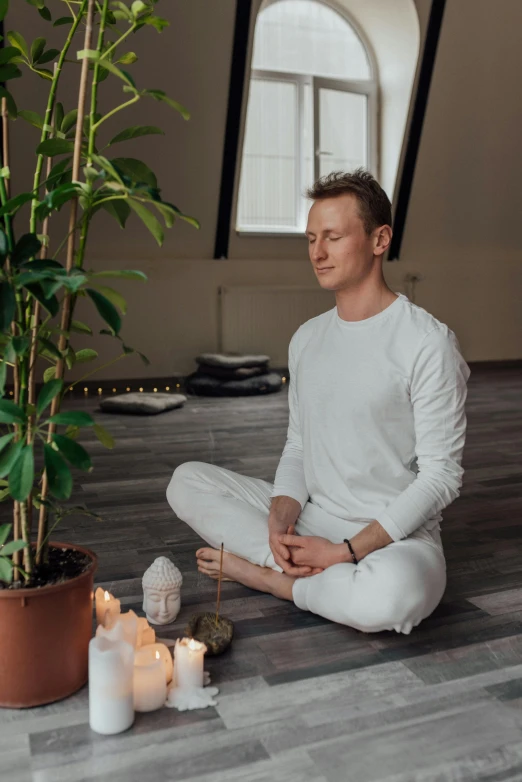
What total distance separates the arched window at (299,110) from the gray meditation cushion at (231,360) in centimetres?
112

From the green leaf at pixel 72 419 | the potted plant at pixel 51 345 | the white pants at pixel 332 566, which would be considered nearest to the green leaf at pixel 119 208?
the potted plant at pixel 51 345

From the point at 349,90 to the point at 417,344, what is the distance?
5179 mm

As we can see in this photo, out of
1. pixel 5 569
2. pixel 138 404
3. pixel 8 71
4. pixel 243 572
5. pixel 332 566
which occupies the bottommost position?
pixel 138 404

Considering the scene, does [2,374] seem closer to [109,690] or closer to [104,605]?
[109,690]

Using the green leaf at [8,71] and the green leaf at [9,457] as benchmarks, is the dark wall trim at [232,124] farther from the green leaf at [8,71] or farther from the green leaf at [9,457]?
the green leaf at [9,457]

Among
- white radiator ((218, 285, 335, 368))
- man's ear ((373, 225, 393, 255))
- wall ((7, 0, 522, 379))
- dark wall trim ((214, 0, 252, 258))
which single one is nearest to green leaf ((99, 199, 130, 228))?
man's ear ((373, 225, 393, 255))

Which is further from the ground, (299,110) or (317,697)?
(299,110)

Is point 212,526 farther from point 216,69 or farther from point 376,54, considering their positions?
point 376,54

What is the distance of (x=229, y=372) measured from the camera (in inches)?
222

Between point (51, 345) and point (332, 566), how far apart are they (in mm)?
830

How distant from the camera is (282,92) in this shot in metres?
6.19

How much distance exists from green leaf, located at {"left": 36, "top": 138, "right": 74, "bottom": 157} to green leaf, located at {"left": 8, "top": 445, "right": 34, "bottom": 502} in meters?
0.51

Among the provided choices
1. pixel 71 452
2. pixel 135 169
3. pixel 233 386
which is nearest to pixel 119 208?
pixel 135 169

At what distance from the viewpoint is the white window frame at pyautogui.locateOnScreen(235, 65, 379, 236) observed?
618 centimetres
